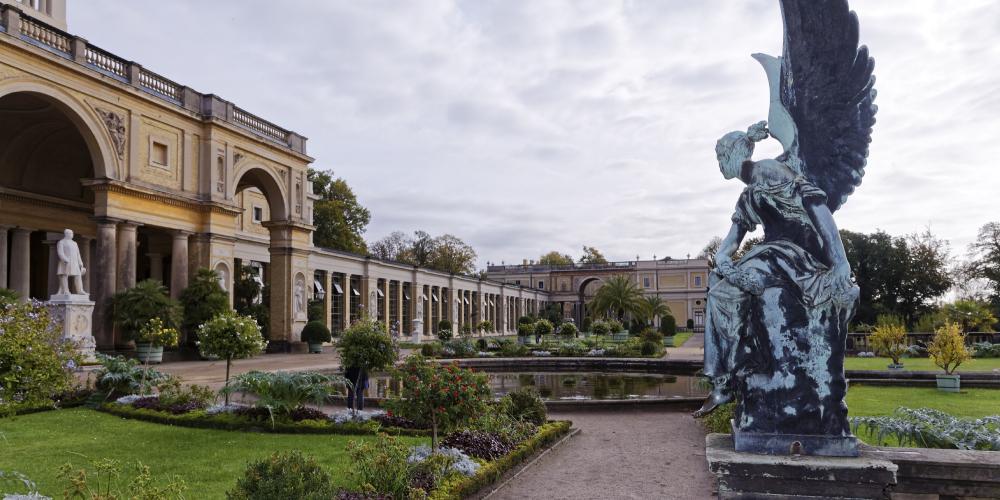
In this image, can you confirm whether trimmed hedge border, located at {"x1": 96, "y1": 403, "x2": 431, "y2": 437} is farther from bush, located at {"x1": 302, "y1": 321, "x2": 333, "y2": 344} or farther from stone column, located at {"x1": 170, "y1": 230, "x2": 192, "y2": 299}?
bush, located at {"x1": 302, "y1": 321, "x2": 333, "y2": 344}

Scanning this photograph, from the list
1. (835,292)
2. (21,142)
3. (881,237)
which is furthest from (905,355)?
(21,142)

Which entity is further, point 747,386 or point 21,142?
point 21,142

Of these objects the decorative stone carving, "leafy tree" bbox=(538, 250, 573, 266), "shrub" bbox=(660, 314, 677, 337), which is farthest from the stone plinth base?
"leafy tree" bbox=(538, 250, 573, 266)

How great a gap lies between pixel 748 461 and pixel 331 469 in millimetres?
4416

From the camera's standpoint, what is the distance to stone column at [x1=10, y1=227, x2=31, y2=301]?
22562mm

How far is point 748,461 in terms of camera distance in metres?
3.14

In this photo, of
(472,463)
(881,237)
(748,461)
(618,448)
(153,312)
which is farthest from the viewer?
(881,237)

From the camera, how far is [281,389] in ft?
29.6

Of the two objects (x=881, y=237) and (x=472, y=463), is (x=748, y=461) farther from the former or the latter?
(x=881, y=237)

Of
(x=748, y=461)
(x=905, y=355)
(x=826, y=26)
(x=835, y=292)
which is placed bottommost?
(x=905, y=355)

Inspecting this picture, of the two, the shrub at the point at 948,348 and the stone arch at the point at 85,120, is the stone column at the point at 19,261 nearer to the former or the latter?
the stone arch at the point at 85,120

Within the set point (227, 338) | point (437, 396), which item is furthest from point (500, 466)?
point (227, 338)

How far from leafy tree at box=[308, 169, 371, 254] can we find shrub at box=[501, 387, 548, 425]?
132ft

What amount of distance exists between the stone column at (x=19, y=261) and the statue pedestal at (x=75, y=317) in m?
6.18
